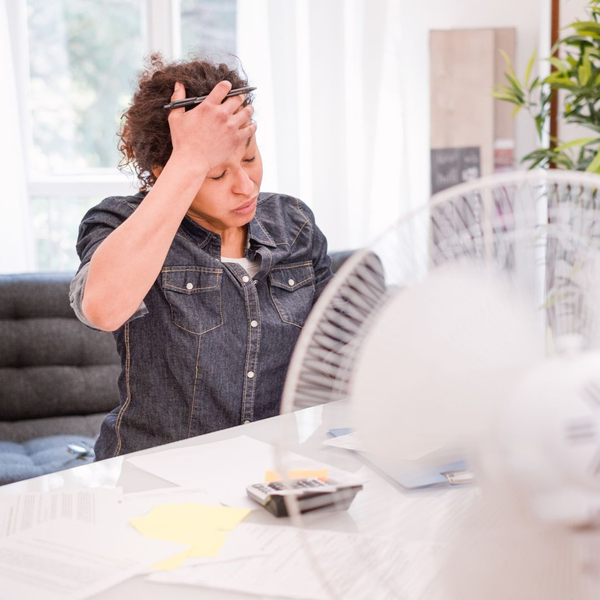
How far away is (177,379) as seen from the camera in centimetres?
136

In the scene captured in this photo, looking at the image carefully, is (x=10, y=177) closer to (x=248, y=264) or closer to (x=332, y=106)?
(x=332, y=106)

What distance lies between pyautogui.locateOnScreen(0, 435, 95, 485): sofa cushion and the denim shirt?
53cm

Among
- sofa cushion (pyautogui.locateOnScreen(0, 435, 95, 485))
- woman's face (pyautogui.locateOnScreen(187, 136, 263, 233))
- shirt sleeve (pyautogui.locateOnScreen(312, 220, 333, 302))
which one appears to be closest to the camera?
woman's face (pyautogui.locateOnScreen(187, 136, 263, 233))

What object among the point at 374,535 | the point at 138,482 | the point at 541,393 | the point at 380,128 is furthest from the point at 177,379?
the point at 380,128

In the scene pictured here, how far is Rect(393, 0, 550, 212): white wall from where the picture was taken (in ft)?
11.0

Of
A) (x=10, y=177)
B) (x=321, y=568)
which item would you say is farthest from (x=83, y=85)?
(x=321, y=568)

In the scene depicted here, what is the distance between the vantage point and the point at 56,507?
93 cm

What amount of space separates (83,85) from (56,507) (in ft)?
9.26

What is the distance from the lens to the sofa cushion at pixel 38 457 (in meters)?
1.89

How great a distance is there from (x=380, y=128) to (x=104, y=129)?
1177 millimetres

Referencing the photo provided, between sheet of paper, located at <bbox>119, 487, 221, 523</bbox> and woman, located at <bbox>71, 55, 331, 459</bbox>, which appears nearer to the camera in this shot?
sheet of paper, located at <bbox>119, 487, 221, 523</bbox>

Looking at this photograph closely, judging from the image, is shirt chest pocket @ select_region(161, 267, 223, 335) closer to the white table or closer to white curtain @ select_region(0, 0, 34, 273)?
the white table

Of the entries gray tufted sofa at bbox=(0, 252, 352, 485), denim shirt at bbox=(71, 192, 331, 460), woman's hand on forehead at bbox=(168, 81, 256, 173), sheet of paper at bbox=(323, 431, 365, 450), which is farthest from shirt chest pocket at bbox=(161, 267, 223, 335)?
gray tufted sofa at bbox=(0, 252, 352, 485)

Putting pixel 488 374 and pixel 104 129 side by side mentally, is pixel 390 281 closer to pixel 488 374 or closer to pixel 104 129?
pixel 488 374
